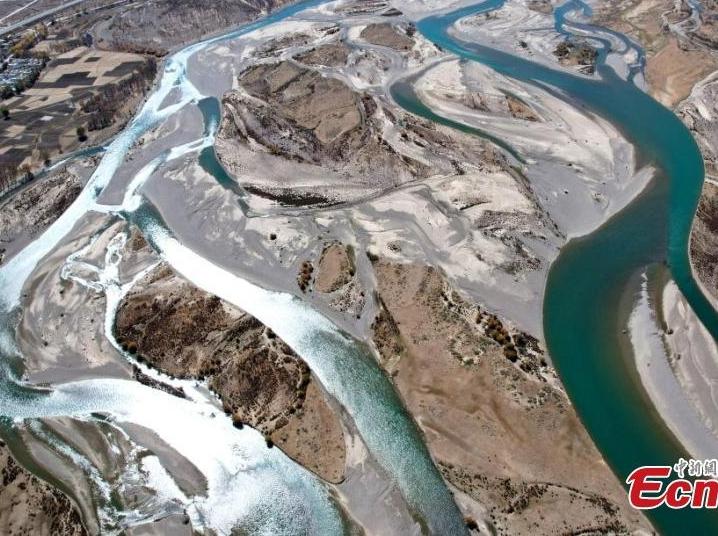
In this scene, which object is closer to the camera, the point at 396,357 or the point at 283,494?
the point at 283,494

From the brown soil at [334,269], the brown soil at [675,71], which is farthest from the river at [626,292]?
the brown soil at [334,269]

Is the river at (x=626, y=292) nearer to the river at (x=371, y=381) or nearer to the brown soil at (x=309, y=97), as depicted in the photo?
the river at (x=371, y=381)

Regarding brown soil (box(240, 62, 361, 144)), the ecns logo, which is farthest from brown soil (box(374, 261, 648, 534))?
brown soil (box(240, 62, 361, 144))

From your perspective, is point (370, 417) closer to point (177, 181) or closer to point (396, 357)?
point (396, 357)

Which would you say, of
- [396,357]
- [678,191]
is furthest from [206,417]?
[678,191]

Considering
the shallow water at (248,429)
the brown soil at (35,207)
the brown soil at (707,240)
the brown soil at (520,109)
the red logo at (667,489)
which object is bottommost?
the red logo at (667,489)
